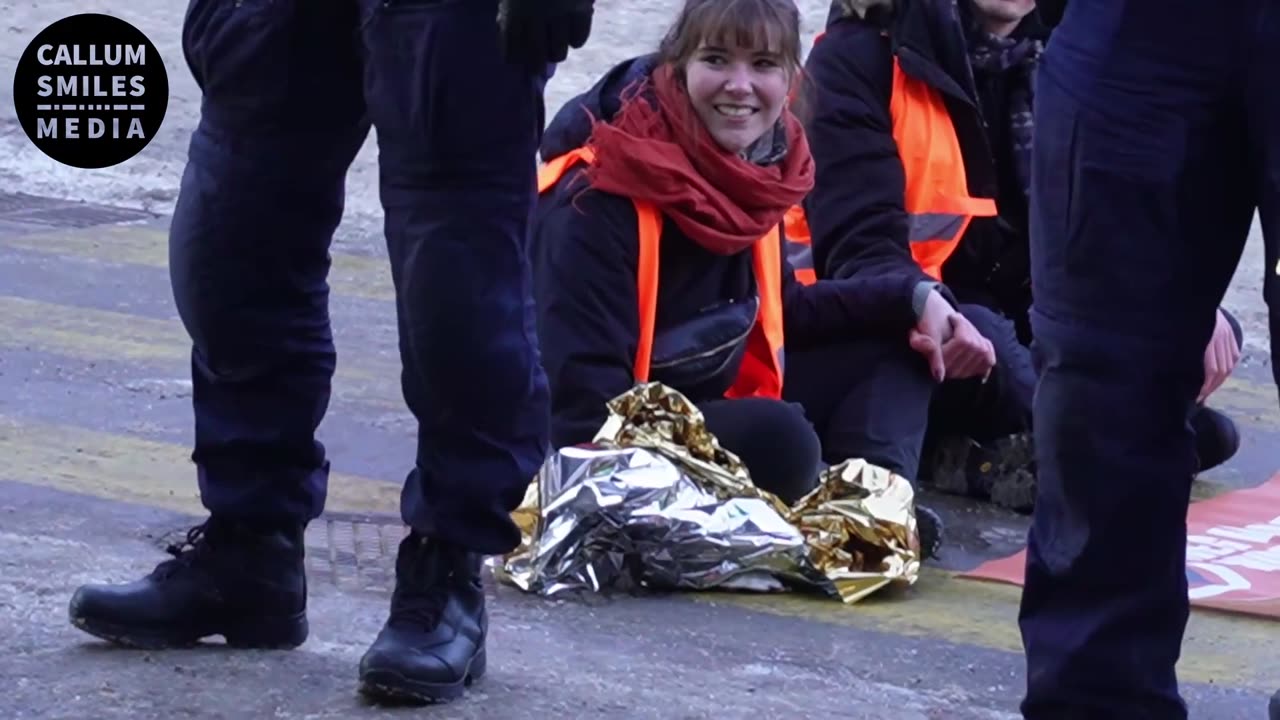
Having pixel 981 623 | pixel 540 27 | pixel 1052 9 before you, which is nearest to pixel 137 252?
pixel 981 623

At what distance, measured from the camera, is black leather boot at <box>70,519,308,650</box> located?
9.69 ft

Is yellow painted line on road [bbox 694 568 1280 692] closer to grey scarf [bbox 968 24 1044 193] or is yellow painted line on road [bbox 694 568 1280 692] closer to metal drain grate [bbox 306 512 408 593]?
metal drain grate [bbox 306 512 408 593]

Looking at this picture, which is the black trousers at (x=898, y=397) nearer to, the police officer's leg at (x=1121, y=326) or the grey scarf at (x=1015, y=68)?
the grey scarf at (x=1015, y=68)

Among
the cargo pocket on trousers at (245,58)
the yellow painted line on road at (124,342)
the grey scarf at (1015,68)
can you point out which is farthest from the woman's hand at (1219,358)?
the cargo pocket on trousers at (245,58)

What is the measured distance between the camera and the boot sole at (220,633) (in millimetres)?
2949

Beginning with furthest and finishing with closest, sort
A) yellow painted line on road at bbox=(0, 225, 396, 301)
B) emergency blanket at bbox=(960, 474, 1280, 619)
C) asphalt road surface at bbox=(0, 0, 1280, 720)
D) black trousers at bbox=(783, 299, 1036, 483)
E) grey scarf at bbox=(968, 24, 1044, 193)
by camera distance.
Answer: yellow painted line on road at bbox=(0, 225, 396, 301) → grey scarf at bbox=(968, 24, 1044, 193) → black trousers at bbox=(783, 299, 1036, 483) → emergency blanket at bbox=(960, 474, 1280, 619) → asphalt road surface at bbox=(0, 0, 1280, 720)

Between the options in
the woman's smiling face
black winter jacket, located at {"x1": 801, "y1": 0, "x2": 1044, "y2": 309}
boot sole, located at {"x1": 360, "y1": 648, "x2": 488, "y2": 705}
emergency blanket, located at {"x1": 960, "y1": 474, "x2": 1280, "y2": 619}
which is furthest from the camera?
black winter jacket, located at {"x1": 801, "y1": 0, "x2": 1044, "y2": 309}

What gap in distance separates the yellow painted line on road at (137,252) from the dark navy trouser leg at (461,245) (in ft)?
12.2

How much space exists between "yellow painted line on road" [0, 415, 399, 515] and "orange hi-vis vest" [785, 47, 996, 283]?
1.05 m

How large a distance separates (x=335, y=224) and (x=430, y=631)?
0.53 m


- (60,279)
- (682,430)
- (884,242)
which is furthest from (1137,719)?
(60,279)

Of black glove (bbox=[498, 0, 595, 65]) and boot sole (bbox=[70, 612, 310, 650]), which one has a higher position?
black glove (bbox=[498, 0, 595, 65])

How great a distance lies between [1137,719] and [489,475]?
32.3 inches

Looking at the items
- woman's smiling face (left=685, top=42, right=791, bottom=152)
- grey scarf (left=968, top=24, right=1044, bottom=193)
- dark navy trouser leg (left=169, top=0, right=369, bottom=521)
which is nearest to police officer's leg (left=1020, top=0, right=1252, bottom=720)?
dark navy trouser leg (left=169, top=0, right=369, bottom=521)
